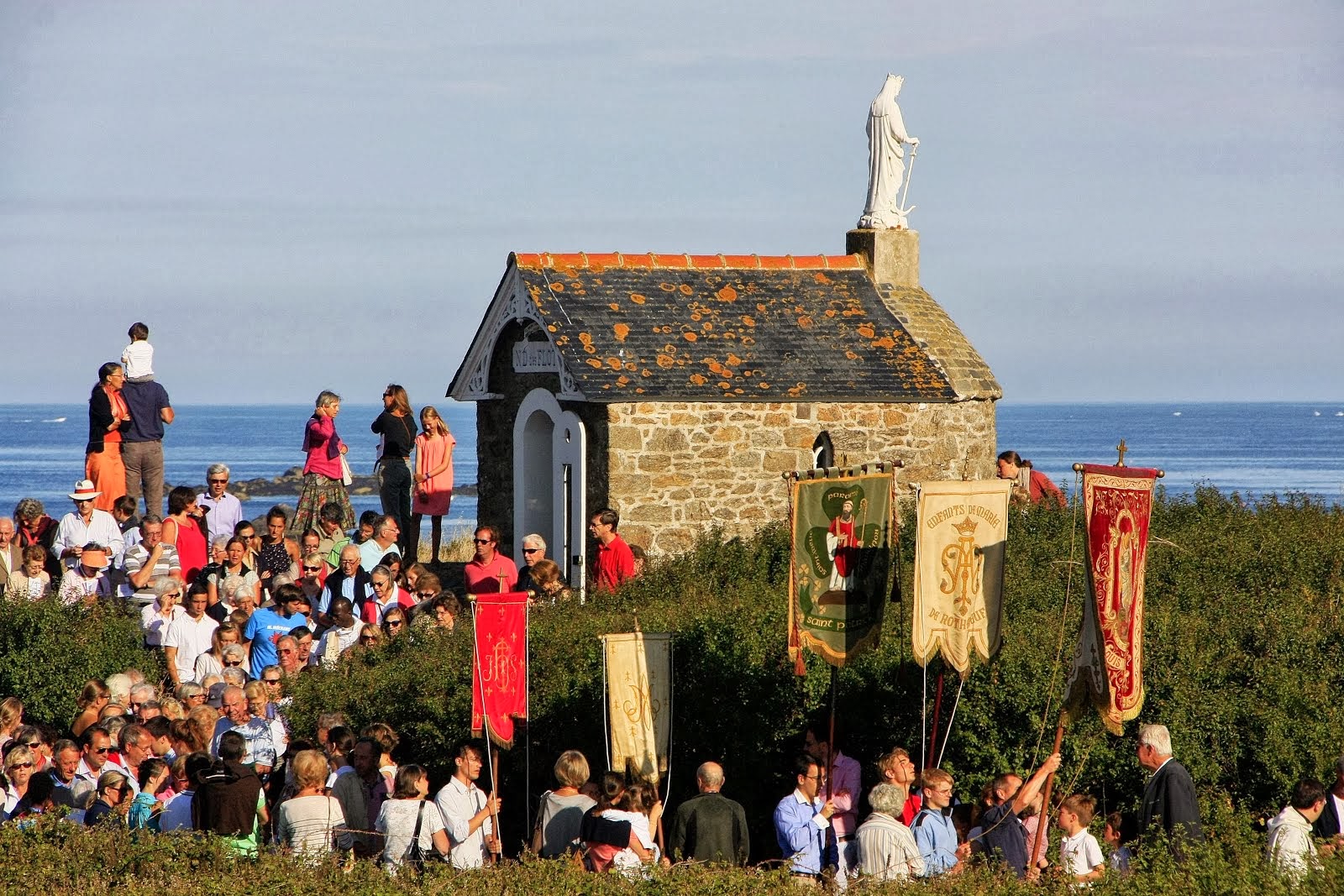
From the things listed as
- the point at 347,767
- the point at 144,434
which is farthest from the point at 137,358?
the point at 347,767

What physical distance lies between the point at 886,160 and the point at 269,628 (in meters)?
10.3

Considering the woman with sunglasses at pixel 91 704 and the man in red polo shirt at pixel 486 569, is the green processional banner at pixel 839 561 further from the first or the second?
the woman with sunglasses at pixel 91 704

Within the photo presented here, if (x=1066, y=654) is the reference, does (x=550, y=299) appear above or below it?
above

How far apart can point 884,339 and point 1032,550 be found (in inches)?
190

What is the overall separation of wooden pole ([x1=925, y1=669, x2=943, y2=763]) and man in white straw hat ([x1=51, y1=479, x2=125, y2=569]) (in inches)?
355

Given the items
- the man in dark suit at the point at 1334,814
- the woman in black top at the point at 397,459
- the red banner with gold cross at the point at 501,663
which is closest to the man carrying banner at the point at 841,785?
the red banner with gold cross at the point at 501,663

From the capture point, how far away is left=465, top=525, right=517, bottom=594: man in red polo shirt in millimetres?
15766

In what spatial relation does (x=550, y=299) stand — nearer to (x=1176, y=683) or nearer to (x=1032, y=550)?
(x=1032, y=550)

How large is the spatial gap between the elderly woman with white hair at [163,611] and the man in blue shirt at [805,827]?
6702 mm

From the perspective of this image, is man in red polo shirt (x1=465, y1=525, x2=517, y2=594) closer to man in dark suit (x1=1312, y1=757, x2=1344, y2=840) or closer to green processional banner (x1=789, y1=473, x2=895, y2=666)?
green processional banner (x1=789, y1=473, x2=895, y2=666)

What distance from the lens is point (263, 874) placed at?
378 inches

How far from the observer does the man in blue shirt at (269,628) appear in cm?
1416

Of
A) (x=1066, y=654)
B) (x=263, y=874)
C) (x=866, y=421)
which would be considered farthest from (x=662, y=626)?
(x=866, y=421)

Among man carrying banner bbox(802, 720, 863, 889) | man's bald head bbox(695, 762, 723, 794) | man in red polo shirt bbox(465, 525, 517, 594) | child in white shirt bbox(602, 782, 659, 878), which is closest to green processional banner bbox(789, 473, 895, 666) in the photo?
man carrying banner bbox(802, 720, 863, 889)
